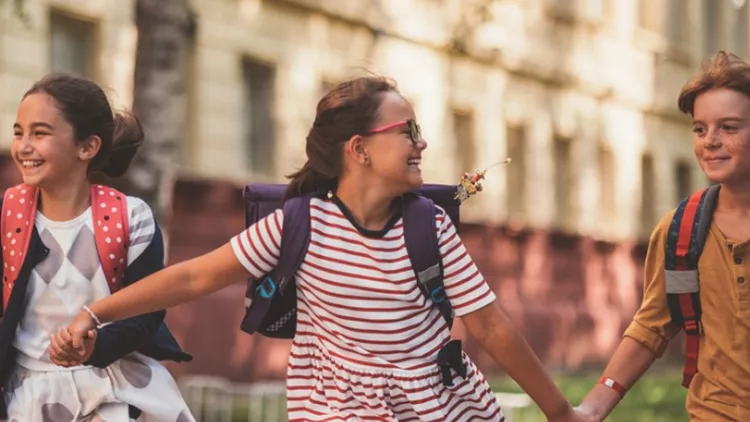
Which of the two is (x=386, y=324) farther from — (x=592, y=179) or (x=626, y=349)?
(x=592, y=179)

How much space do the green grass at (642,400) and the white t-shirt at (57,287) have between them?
903 centimetres

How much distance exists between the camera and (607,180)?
36.1m

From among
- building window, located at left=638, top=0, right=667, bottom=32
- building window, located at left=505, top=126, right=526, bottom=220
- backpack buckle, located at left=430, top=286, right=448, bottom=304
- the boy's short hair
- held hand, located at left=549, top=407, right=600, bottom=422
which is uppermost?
building window, located at left=638, top=0, right=667, bottom=32

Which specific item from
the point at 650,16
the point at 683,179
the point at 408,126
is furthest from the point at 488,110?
the point at 408,126

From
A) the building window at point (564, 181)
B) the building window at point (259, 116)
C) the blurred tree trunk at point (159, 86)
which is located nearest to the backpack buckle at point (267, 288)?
the blurred tree trunk at point (159, 86)

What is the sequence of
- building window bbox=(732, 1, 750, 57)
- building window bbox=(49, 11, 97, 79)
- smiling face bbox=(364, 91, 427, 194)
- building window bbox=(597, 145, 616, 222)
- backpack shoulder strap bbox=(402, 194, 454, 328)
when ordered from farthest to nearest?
building window bbox=(732, 1, 750, 57) → building window bbox=(597, 145, 616, 222) → building window bbox=(49, 11, 97, 79) → smiling face bbox=(364, 91, 427, 194) → backpack shoulder strap bbox=(402, 194, 454, 328)

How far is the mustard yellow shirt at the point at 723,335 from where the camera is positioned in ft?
19.8

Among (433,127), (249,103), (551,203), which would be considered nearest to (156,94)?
(249,103)

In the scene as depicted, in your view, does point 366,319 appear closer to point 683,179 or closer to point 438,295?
point 438,295

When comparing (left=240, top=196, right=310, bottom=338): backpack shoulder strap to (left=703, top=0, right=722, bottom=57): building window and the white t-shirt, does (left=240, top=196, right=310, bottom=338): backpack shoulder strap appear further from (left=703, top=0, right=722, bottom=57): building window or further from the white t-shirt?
(left=703, top=0, right=722, bottom=57): building window

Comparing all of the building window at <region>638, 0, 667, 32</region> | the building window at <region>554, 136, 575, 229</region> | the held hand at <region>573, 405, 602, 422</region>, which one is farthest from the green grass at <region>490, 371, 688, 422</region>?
the building window at <region>638, 0, 667, 32</region>

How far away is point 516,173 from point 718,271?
26.1 m

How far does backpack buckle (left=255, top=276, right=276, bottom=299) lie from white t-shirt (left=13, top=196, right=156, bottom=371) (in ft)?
1.64

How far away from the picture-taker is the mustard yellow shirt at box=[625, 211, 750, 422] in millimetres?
6023
